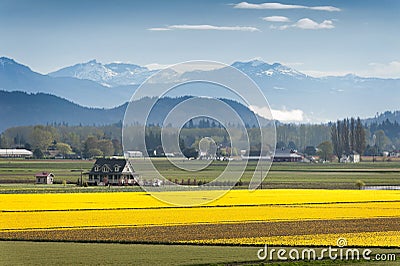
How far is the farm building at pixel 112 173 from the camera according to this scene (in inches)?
3142

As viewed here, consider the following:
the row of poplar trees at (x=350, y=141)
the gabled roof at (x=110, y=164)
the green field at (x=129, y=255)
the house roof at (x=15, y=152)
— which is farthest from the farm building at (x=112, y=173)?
the row of poplar trees at (x=350, y=141)

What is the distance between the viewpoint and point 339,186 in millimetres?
76500

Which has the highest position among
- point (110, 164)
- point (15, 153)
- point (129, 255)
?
point (15, 153)

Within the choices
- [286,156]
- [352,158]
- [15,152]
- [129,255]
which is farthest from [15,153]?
[129,255]

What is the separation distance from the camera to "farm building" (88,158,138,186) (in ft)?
262

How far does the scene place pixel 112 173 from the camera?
81688 mm

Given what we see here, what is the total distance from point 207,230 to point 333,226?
213 inches

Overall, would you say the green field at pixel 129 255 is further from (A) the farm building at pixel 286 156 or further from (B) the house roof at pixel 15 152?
(B) the house roof at pixel 15 152

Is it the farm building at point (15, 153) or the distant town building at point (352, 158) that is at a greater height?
the farm building at point (15, 153)

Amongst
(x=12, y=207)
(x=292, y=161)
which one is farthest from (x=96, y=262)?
(x=292, y=161)

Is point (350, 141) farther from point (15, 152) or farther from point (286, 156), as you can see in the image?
point (15, 152)

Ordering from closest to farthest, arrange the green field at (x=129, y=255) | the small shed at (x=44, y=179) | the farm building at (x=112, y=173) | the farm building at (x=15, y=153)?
the green field at (x=129, y=255)
the small shed at (x=44, y=179)
the farm building at (x=112, y=173)
the farm building at (x=15, y=153)

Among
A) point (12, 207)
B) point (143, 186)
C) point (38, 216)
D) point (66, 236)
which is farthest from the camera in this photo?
point (143, 186)

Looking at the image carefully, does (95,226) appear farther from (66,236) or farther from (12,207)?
(12,207)
